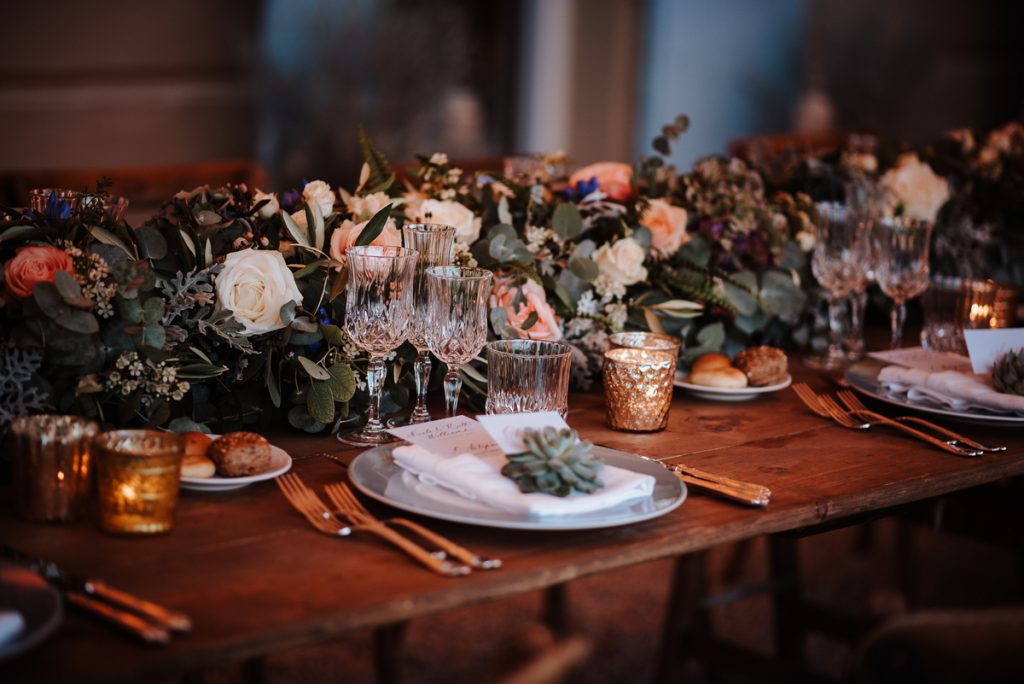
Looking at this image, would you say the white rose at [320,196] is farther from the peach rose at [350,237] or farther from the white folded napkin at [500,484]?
the white folded napkin at [500,484]

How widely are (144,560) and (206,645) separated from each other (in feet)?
0.67

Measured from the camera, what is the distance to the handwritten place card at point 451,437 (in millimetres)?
1386

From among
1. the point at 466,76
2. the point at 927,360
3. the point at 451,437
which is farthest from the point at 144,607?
the point at 466,76

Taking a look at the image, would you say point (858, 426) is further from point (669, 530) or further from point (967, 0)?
point (967, 0)

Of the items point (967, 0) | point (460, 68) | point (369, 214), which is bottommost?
point (369, 214)

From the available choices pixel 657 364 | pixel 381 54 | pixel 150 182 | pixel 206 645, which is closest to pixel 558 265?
pixel 657 364

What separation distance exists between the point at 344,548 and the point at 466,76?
4.67m

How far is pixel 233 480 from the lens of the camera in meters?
1.31

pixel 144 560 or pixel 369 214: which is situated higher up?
pixel 369 214

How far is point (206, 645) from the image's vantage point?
0.95 m

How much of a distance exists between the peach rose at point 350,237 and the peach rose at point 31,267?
0.36 m

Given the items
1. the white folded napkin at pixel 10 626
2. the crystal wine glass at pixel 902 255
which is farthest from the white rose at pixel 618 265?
the white folded napkin at pixel 10 626

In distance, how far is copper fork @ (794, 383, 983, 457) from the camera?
62.8 inches

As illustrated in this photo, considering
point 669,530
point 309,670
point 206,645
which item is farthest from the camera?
point 309,670
